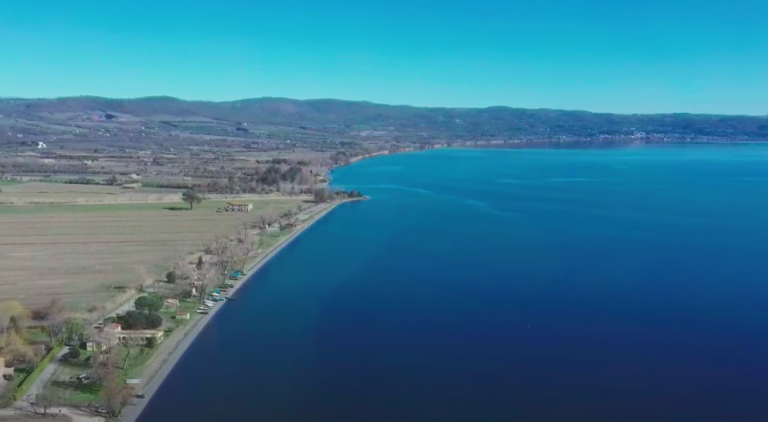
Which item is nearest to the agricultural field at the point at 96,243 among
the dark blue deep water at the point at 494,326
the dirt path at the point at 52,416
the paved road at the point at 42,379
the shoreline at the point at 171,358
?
the shoreline at the point at 171,358

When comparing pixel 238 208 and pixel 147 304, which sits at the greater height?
pixel 147 304

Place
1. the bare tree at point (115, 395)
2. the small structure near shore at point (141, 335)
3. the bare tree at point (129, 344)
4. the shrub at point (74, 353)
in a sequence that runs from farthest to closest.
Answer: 1. the small structure near shore at point (141, 335)
2. the bare tree at point (129, 344)
3. the shrub at point (74, 353)
4. the bare tree at point (115, 395)

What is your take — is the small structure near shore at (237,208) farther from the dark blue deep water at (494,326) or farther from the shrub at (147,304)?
the shrub at (147,304)

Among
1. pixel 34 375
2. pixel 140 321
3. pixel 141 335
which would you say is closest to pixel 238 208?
pixel 140 321

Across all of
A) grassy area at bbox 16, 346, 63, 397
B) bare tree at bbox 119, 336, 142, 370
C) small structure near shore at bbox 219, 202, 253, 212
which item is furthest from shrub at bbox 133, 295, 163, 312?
small structure near shore at bbox 219, 202, 253, 212

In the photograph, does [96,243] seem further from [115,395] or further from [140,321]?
[115,395]
